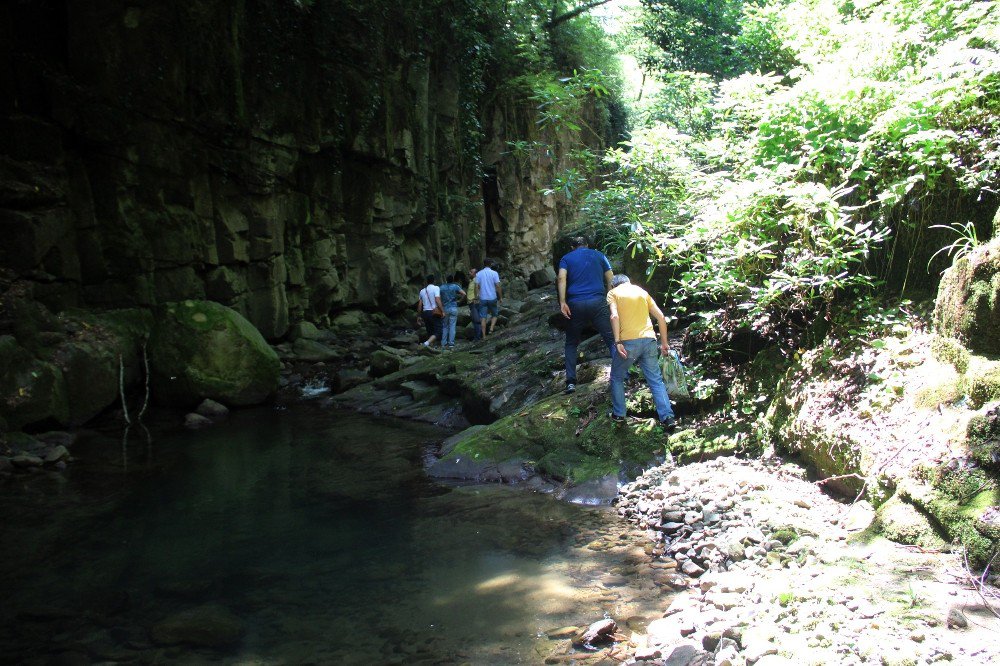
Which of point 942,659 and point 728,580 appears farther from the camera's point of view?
point 728,580

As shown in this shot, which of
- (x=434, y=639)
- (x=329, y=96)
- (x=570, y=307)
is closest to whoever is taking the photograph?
(x=434, y=639)

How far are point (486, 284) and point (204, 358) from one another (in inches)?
251

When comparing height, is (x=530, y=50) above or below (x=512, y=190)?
above

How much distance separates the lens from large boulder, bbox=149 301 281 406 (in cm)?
1133

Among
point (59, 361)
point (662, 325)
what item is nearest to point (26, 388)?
point (59, 361)

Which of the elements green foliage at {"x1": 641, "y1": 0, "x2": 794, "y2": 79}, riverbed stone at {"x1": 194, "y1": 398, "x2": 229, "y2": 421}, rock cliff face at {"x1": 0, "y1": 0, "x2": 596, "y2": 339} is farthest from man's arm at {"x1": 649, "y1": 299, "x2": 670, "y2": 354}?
green foliage at {"x1": 641, "y1": 0, "x2": 794, "y2": 79}

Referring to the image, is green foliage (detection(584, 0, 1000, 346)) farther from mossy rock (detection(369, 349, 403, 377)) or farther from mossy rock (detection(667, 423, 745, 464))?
mossy rock (detection(369, 349, 403, 377))

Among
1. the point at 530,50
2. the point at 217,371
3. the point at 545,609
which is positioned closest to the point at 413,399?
the point at 217,371

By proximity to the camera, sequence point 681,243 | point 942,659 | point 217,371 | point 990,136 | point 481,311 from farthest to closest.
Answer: point 481,311, point 217,371, point 681,243, point 990,136, point 942,659

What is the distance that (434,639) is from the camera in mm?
4074

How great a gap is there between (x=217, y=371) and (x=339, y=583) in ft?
25.0

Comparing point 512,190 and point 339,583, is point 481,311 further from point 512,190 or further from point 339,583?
point 512,190

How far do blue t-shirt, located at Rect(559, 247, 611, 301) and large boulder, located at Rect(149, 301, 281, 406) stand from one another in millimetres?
6447

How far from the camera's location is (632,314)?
6.82 m
